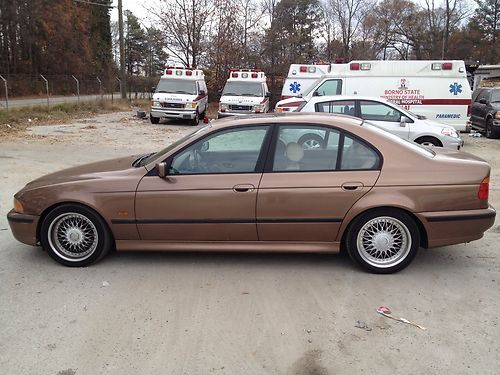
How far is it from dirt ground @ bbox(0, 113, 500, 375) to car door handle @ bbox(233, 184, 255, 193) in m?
0.79

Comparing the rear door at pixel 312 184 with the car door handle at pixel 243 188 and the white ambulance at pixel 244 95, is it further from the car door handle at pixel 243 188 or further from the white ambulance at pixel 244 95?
the white ambulance at pixel 244 95

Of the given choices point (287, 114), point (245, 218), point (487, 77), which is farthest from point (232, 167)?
point (487, 77)

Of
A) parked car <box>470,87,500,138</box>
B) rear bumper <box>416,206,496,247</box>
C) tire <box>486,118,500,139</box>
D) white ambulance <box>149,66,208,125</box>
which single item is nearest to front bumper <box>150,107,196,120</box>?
white ambulance <box>149,66,208,125</box>

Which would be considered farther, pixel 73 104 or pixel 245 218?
pixel 73 104

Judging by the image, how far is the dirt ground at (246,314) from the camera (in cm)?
303

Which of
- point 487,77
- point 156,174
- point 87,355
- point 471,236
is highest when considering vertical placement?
point 487,77

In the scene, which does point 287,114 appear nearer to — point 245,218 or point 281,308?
point 245,218

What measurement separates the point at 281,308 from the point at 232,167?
140 cm

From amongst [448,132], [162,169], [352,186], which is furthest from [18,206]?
[448,132]

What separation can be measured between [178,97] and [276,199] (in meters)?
16.0

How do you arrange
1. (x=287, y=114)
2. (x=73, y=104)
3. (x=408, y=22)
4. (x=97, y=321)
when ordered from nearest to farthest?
(x=97, y=321), (x=287, y=114), (x=73, y=104), (x=408, y=22)

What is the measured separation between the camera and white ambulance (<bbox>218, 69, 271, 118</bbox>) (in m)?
18.8

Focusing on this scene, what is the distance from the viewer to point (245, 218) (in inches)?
169

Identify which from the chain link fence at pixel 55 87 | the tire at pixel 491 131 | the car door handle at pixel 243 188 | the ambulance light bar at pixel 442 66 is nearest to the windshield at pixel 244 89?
the ambulance light bar at pixel 442 66
